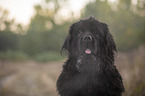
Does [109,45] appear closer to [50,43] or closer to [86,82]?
[86,82]

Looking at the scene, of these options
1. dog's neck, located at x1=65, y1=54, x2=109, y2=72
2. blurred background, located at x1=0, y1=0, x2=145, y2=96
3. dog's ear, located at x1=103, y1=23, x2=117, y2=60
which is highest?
blurred background, located at x1=0, y1=0, x2=145, y2=96

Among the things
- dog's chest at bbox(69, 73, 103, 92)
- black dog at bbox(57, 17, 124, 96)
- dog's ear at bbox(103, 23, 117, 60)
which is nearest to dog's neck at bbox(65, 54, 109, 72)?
black dog at bbox(57, 17, 124, 96)

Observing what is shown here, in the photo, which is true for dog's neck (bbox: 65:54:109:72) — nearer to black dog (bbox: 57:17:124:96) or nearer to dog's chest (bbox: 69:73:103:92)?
black dog (bbox: 57:17:124:96)

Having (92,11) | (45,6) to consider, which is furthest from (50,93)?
(45,6)

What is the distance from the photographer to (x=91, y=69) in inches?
204

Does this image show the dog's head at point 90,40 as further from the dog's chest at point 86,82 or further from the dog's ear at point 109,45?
the dog's chest at point 86,82

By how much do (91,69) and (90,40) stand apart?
0.69m

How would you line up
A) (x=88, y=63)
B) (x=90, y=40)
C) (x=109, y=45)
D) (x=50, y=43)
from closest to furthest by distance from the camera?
(x=90, y=40)
(x=88, y=63)
(x=109, y=45)
(x=50, y=43)

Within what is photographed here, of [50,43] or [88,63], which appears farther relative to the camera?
[50,43]

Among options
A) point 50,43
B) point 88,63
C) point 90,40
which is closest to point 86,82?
point 88,63

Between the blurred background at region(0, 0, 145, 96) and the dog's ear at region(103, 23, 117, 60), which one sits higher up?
the blurred background at region(0, 0, 145, 96)

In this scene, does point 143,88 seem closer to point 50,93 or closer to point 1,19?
point 50,93

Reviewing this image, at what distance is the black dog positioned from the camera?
5070 mm

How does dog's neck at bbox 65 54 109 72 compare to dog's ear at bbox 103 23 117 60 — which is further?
dog's ear at bbox 103 23 117 60
